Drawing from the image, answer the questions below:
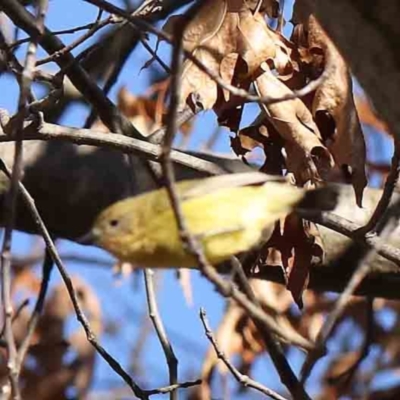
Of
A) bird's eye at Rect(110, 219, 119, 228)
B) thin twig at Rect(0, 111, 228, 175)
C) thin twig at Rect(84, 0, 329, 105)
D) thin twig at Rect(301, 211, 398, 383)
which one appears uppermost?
thin twig at Rect(0, 111, 228, 175)

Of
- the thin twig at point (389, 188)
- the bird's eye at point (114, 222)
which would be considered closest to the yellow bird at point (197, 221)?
the bird's eye at point (114, 222)

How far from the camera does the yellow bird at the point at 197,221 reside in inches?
69.0

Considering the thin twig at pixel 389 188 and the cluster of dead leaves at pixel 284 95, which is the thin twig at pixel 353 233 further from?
the cluster of dead leaves at pixel 284 95

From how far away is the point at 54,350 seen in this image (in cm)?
383

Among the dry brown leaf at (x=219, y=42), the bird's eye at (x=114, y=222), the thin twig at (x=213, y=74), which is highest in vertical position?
the dry brown leaf at (x=219, y=42)

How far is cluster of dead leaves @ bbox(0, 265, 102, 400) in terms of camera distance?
11.7 feet

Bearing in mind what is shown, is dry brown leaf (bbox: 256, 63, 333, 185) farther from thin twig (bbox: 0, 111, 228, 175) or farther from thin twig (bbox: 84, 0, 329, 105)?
thin twig (bbox: 84, 0, 329, 105)

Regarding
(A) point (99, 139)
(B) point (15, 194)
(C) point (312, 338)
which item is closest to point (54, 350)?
(C) point (312, 338)

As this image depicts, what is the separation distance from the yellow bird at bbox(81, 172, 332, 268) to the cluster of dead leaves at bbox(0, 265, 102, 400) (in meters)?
1.29

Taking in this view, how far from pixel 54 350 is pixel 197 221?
7.09ft

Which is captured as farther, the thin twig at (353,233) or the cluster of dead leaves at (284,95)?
the cluster of dead leaves at (284,95)

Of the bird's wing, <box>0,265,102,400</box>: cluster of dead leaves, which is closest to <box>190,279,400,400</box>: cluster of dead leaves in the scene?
<box>0,265,102,400</box>: cluster of dead leaves

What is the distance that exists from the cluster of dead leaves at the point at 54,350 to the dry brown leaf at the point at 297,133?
1074 mm

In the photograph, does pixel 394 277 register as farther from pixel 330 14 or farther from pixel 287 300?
pixel 330 14
